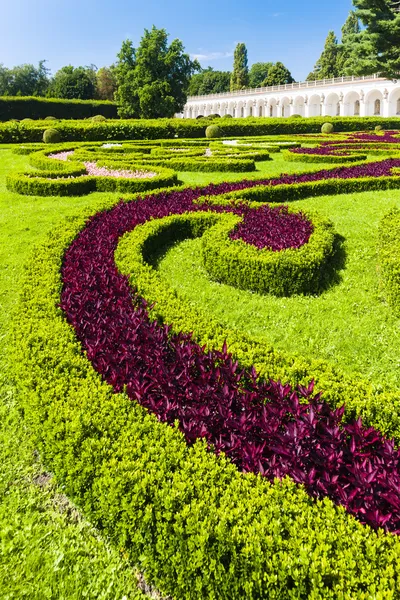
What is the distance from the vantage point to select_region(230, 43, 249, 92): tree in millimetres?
87062

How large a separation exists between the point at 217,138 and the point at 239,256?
81.6 feet

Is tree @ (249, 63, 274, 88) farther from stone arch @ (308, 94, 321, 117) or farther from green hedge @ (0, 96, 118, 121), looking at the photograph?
green hedge @ (0, 96, 118, 121)

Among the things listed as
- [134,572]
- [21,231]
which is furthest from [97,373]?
[21,231]

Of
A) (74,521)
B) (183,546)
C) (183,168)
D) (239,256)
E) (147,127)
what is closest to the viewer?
(183,546)

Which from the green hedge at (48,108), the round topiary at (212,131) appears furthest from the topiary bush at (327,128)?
the green hedge at (48,108)

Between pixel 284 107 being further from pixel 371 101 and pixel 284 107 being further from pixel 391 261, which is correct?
pixel 391 261

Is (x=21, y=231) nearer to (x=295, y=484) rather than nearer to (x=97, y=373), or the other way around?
(x=97, y=373)

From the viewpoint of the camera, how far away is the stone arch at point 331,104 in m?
62.4

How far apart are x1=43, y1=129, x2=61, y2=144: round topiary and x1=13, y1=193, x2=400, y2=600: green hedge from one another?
24317 mm

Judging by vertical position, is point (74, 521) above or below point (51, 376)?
below

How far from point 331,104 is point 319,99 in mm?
2346

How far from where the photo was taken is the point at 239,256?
6391 mm

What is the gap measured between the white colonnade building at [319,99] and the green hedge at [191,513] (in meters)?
51.5

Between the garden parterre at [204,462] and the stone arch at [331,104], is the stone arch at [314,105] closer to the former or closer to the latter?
the stone arch at [331,104]
